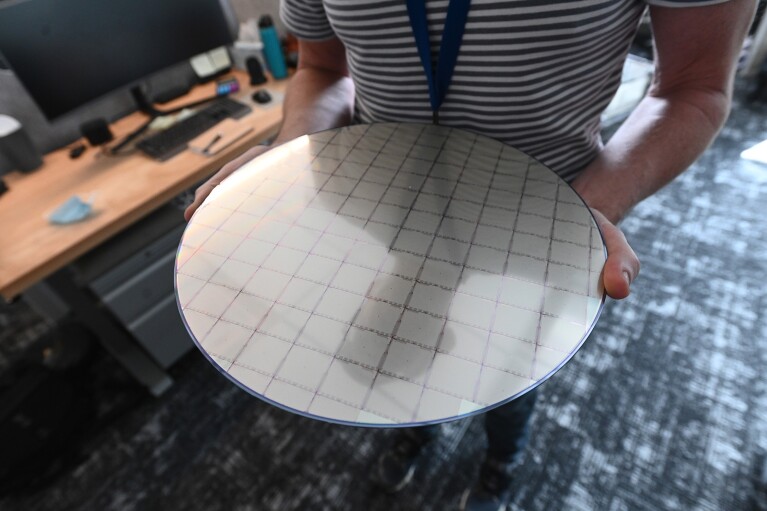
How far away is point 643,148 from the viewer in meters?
0.62

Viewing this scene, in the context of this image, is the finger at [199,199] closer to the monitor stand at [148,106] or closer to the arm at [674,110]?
the arm at [674,110]

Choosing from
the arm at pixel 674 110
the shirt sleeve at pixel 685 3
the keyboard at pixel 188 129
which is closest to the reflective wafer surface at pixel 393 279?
the arm at pixel 674 110

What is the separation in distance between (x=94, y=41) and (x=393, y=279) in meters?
1.28

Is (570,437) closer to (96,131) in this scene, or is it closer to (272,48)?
(272,48)

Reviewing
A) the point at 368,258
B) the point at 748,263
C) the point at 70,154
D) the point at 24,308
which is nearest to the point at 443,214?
the point at 368,258

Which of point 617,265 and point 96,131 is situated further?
point 96,131

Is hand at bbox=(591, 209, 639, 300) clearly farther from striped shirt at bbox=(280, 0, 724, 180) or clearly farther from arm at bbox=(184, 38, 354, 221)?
arm at bbox=(184, 38, 354, 221)

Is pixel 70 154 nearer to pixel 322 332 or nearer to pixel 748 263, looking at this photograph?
pixel 322 332

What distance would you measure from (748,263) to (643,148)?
131cm


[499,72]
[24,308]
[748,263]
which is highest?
[499,72]

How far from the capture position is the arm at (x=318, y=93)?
0.80 metres

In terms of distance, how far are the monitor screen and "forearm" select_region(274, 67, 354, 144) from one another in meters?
0.69

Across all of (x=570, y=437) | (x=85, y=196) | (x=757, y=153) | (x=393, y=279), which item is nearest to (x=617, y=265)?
(x=393, y=279)

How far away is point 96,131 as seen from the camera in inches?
51.2
